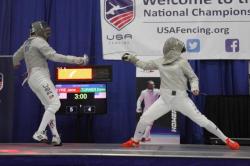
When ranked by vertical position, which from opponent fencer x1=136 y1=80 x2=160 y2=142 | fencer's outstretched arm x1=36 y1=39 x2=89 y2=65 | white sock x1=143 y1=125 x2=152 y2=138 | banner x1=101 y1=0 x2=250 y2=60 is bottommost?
white sock x1=143 y1=125 x2=152 y2=138

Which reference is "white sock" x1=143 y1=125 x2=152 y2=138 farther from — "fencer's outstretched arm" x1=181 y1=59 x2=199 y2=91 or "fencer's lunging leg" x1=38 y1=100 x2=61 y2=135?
"fencer's lunging leg" x1=38 y1=100 x2=61 y2=135

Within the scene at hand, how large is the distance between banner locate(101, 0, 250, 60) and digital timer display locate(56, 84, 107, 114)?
688mm

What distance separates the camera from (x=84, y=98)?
6031 millimetres

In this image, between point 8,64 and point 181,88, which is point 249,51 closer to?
point 181,88

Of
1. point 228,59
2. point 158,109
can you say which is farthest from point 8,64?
point 228,59

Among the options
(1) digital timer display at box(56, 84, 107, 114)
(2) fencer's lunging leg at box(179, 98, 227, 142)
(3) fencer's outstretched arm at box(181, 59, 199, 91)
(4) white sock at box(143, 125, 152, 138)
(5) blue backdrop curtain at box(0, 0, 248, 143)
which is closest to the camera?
(2) fencer's lunging leg at box(179, 98, 227, 142)

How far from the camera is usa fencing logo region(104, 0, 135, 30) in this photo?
21.2 feet

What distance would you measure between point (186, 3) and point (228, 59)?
1050 millimetres

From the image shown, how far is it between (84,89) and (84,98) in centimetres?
13

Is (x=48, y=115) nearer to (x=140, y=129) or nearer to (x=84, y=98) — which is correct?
(x=140, y=129)

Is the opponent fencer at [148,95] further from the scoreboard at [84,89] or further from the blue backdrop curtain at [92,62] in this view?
the scoreboard at [84,89]

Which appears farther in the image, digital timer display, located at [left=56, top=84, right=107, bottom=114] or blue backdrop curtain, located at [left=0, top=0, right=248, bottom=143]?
blue backdrop curtain, located at [left=0, top=0, right=248, bottom=143]

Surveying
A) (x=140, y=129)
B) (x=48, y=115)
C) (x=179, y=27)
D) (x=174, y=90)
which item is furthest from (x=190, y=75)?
(x=179, y=27)

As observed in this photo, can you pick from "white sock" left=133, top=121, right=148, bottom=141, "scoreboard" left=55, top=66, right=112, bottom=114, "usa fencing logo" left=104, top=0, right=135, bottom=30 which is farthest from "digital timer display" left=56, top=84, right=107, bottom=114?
"white sock" left=133, top=121, right=148, bottom=141
